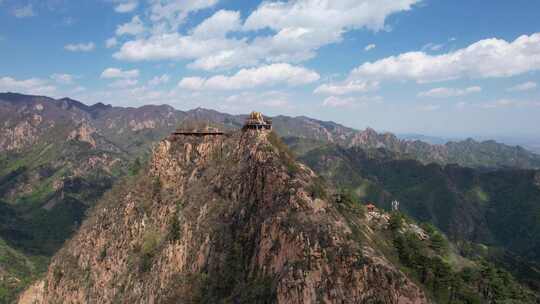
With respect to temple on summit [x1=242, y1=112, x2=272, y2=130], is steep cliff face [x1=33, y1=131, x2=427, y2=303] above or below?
below

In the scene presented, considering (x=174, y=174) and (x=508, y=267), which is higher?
(x=174, y=174)

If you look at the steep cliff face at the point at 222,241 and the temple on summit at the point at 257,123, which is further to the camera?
the temple on summit at the point at 257,123

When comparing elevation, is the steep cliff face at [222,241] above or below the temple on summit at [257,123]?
below

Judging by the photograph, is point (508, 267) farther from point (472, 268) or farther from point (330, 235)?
point (330, 235)

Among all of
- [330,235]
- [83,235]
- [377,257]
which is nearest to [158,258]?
[83,235]

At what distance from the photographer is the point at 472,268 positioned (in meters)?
111

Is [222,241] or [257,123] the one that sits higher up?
[257,123]

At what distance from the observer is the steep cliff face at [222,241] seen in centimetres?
7525

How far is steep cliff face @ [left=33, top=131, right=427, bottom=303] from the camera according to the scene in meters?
75.2

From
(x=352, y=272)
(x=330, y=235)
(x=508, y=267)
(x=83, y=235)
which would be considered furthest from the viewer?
(x=508, y=267)

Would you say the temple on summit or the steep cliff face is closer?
the steep cliff face

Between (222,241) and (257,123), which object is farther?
(257,123)

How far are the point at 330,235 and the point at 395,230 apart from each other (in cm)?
4730

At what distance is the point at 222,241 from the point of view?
316 feet
